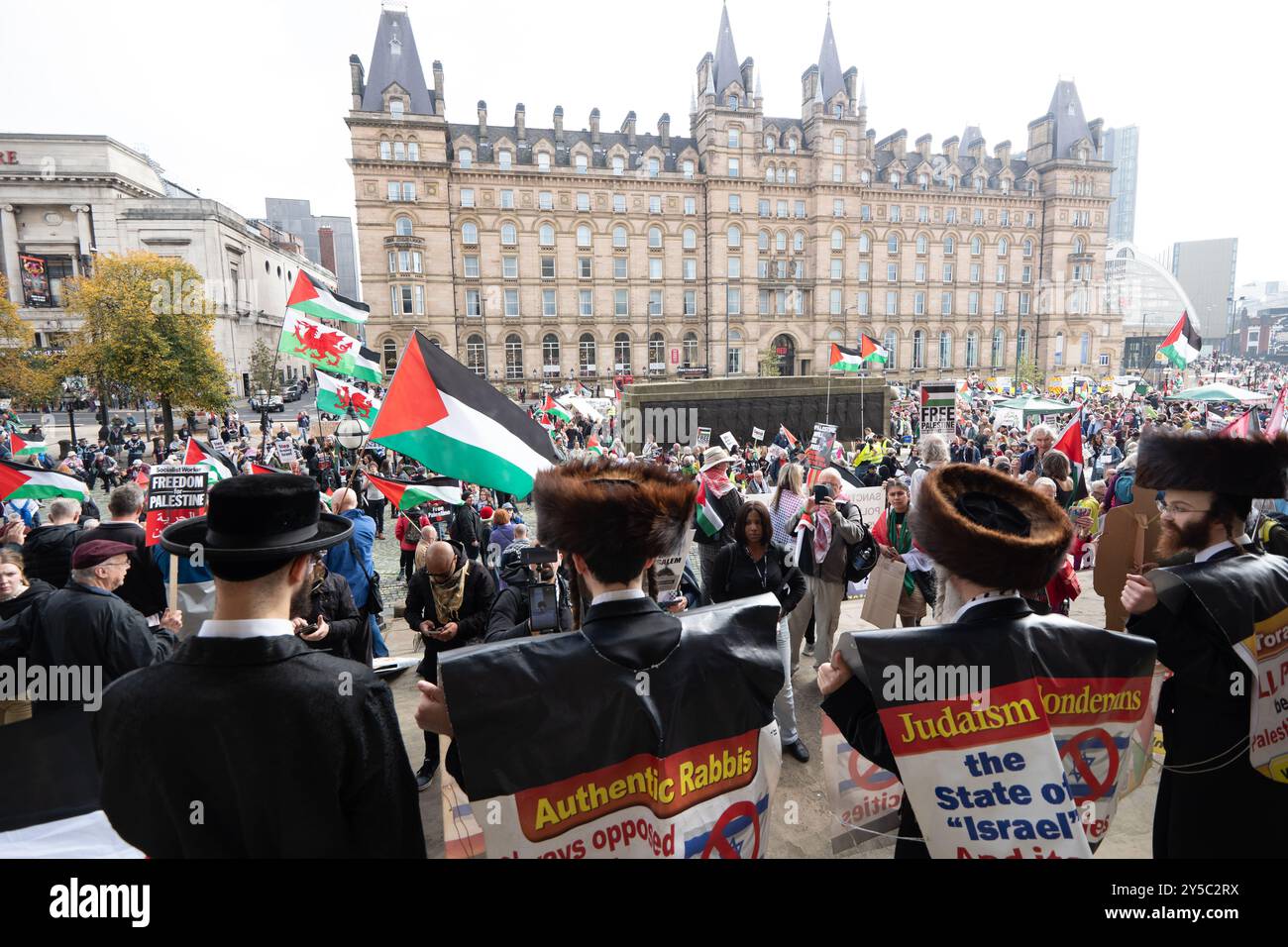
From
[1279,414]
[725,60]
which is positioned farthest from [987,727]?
[725,60]

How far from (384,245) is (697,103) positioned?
31.1 m

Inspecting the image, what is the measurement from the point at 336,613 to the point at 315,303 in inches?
359

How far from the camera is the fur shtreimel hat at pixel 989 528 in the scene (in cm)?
214

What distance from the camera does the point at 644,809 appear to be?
2.10 metres

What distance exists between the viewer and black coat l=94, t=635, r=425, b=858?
1.74 meters

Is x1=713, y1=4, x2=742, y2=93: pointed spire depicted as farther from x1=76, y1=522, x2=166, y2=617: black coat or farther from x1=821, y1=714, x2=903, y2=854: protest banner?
x1=821, y1=714, x2=903, y2=854: protest banner

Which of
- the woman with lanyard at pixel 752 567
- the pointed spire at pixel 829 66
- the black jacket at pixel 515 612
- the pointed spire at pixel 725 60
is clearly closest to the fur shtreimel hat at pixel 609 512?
the black jacket at pixel 515 612

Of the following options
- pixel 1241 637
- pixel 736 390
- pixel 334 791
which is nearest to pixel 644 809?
pixel 334 791

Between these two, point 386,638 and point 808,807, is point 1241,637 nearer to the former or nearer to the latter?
point 808,807

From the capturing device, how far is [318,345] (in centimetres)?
1238

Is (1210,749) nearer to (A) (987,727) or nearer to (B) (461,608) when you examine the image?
(A) (987,727)

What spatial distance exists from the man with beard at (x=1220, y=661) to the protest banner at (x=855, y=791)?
1.25 m

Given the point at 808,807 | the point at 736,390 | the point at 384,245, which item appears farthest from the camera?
the point at 384,245

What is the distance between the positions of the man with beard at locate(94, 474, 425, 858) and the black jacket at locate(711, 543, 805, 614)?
3409 millimetres
